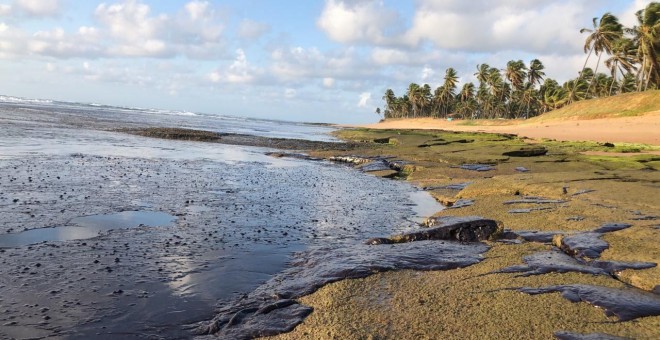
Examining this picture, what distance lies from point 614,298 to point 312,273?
4.04m

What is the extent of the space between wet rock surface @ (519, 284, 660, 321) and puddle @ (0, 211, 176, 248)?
310 inches

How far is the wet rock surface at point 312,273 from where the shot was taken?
5.17 meters

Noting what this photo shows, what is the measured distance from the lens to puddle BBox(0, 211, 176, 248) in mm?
8000

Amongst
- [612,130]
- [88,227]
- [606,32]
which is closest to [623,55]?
[606,32]

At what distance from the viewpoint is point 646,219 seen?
9.23 m

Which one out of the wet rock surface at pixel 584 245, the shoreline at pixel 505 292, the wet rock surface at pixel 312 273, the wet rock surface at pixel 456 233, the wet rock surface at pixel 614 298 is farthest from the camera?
the wet rock surface at pixel 456 233

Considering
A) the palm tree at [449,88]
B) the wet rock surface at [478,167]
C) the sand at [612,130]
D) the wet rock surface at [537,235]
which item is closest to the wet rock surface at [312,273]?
the wet rock surface at [537,235]

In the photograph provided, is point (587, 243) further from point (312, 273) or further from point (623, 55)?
point (623, 55)

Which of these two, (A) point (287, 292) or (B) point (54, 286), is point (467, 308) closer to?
(A) point (287, 292)

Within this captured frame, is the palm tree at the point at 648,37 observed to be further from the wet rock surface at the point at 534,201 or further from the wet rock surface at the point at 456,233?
the wet rock surface at the point at 456,233

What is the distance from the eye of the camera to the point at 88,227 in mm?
9141

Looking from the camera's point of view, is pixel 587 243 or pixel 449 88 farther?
pixel 449 88

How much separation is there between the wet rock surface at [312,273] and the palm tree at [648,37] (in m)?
70.2

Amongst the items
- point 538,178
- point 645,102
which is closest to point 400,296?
point 538,178
